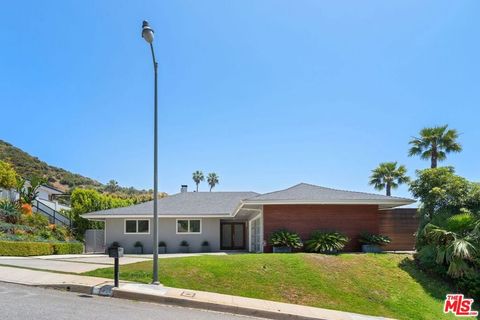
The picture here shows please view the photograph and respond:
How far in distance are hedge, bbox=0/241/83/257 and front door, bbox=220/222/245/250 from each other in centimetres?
1018

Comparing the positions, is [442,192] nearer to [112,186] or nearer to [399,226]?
[399,226]

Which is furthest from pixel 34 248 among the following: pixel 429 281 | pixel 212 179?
pixel 212 179

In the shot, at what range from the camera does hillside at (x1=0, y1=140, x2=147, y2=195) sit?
73.1 m

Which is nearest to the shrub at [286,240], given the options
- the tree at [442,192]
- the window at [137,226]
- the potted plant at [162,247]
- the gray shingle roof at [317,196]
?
the gray shingle roof at [317,196]

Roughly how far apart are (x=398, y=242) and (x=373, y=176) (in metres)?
15.5

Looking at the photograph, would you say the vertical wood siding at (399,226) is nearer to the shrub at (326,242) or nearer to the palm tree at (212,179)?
the shrub at (326,242)

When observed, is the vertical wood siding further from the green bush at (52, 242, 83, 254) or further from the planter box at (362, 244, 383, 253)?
the green bush at (52, 242, 83, 254)

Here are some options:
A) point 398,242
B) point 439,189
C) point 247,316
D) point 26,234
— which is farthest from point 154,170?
point 26,234

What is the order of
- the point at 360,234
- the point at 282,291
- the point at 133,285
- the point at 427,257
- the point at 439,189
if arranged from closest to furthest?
the point at 133,285 < the point at 282,291 < the point at 427,257 < the point at 439,189 < the point at 360,234

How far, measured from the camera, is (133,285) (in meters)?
11.3

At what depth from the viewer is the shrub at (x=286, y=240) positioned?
1856 cm

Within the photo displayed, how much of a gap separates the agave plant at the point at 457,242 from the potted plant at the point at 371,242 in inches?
139

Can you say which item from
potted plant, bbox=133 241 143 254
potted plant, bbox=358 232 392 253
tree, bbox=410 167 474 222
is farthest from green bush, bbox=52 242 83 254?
tree, bbox=410 167 474 222

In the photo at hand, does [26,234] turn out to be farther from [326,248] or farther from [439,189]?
[439,189]
